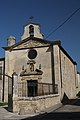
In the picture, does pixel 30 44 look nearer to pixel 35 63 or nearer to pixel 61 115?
pixel 35 63

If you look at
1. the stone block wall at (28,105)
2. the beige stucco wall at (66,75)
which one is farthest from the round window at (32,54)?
the stone block wall at (28,105)

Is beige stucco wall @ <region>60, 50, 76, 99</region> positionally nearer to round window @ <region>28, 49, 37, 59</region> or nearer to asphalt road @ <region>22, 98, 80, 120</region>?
round window @ <region>28, 49, 37, 59</region>

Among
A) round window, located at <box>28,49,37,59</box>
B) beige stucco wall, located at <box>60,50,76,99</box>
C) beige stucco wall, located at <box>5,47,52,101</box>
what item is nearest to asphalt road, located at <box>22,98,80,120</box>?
beige stucco wall, located at <box>5,47,52,101</box>

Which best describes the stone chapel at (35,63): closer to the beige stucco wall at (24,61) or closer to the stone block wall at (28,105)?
the beige stucco wall at (24,61)

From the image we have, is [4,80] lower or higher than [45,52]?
lower

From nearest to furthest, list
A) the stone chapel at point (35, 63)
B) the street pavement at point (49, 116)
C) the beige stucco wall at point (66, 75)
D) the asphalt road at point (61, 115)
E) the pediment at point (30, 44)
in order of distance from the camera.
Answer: the asphalt road at point (61, 115), the street pavement at point (49, 116), the stone chapel at point (35, 63), the pediment at point (30, 44), the beige stucco wall at point (66, 75)

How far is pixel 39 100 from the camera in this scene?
16.0 meters

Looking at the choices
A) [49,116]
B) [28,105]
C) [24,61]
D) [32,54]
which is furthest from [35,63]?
[49,116]

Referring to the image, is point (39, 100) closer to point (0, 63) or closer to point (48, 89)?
point (48, 89)

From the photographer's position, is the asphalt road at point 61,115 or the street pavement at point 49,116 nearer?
the asphalt road at point 61,115

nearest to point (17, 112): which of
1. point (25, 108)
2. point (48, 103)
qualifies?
point (25, 108)

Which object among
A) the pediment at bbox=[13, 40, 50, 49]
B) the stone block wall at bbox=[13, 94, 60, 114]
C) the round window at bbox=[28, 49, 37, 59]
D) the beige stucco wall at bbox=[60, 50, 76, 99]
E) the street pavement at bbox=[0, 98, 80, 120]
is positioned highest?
the pediment at bbox=[13, 40, 50, 49]

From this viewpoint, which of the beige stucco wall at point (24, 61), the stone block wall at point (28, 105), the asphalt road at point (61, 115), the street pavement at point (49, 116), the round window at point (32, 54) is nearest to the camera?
the asphalt road at point (61, 115)

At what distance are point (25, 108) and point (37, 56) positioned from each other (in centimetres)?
1107
